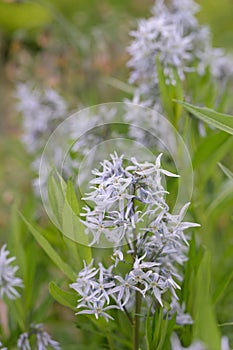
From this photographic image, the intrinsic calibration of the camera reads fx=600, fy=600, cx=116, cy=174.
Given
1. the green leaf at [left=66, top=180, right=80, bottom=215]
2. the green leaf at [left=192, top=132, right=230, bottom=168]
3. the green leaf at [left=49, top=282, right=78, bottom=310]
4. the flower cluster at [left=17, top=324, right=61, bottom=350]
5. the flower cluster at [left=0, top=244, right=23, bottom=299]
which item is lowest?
the flower cluster at [left=17, top=324, right=61, bottom=350]

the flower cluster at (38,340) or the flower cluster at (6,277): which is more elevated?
the flower cluster at (6,277)

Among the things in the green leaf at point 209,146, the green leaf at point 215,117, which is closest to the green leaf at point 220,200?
the green leaf at point 209,146

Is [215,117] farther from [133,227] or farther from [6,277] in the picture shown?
[6,277]

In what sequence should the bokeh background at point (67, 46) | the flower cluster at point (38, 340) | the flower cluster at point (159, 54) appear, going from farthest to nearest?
the bokeh background at point (67, 46) → the flower cluster at point (159, 54) → the flower cluster at point (38, 340)

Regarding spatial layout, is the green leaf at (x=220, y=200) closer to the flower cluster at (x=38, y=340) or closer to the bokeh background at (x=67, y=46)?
the flower cluster at (x=38, y=340)

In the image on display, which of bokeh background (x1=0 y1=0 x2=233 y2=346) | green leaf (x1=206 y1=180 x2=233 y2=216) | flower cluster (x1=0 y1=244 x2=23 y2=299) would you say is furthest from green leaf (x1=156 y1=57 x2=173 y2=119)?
bokeh background (x1=0 y1=0 x2=233 y2=346)

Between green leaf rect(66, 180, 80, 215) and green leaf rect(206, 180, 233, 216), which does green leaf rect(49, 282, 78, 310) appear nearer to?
green leaf rect(66, 180, 80, 215)
